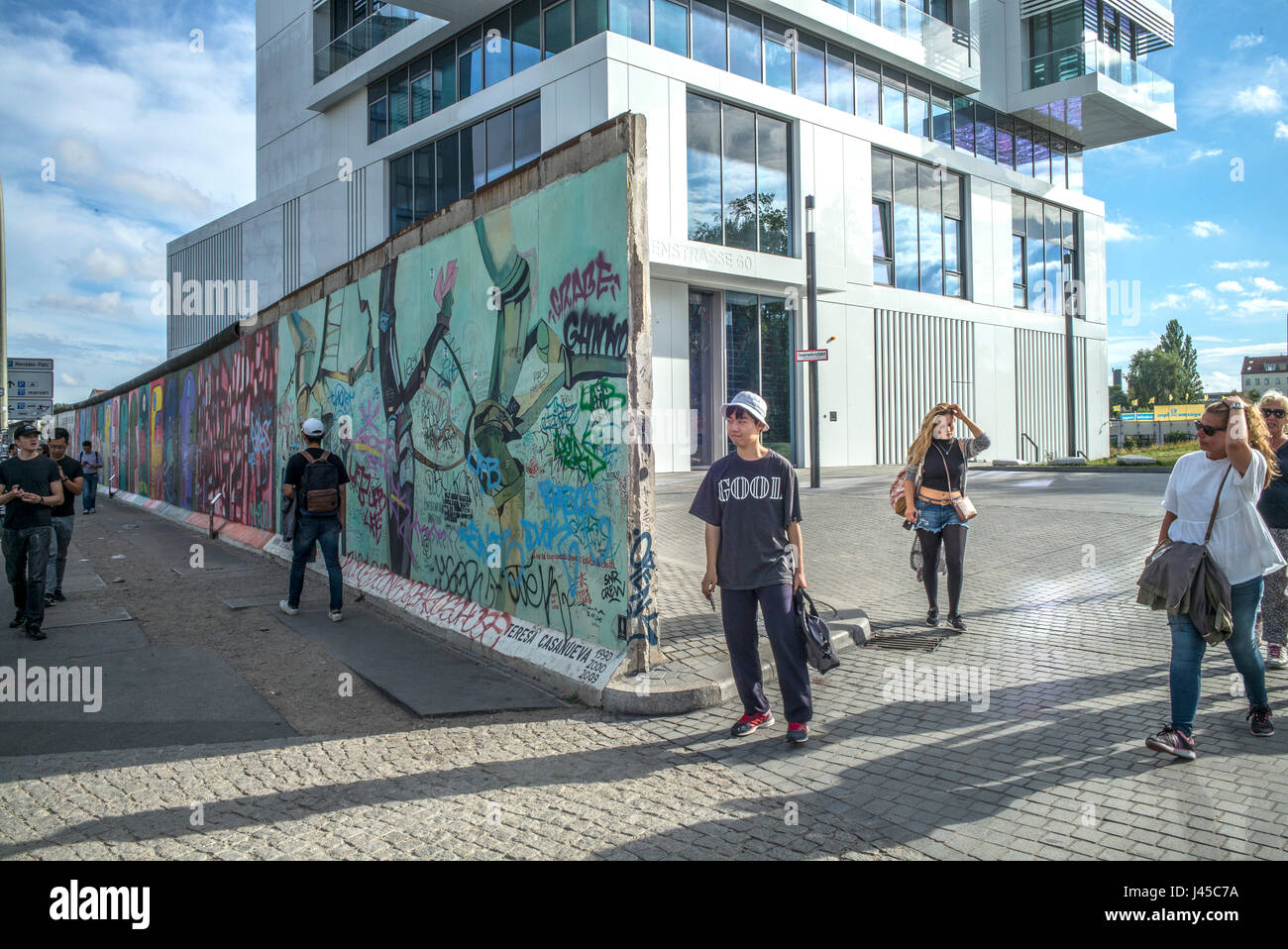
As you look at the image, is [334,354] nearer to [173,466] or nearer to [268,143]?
[173,466]

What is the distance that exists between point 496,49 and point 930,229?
14.2m

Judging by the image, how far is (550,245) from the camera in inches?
247

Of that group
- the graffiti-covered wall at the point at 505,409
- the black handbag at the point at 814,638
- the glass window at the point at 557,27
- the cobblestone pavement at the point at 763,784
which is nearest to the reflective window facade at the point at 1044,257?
the glass window at the point at 557,27

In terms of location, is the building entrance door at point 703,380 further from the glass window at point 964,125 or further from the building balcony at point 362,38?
the glass window at point 964,125

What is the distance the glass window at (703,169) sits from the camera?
20.7 m

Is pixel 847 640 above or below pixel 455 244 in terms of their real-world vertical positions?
below

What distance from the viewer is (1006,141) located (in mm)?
29953

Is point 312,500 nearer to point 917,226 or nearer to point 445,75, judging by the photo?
point 445,75

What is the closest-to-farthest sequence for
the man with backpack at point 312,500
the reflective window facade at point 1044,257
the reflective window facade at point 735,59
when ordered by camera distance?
the man with backpack at point 312,500 < the reflective window facade at point 735,59 < the reflective window facade at point 1044,257

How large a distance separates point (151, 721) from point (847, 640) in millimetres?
4648

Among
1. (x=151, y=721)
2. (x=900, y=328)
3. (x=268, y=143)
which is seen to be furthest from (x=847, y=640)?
(x=268, y=143)

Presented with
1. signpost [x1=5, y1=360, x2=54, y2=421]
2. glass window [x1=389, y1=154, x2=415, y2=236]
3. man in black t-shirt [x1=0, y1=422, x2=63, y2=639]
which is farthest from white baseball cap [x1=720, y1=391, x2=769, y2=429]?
signpost [x1=5, y1=360, x2=54, y2=421]

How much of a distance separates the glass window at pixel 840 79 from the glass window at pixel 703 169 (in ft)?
15.9
